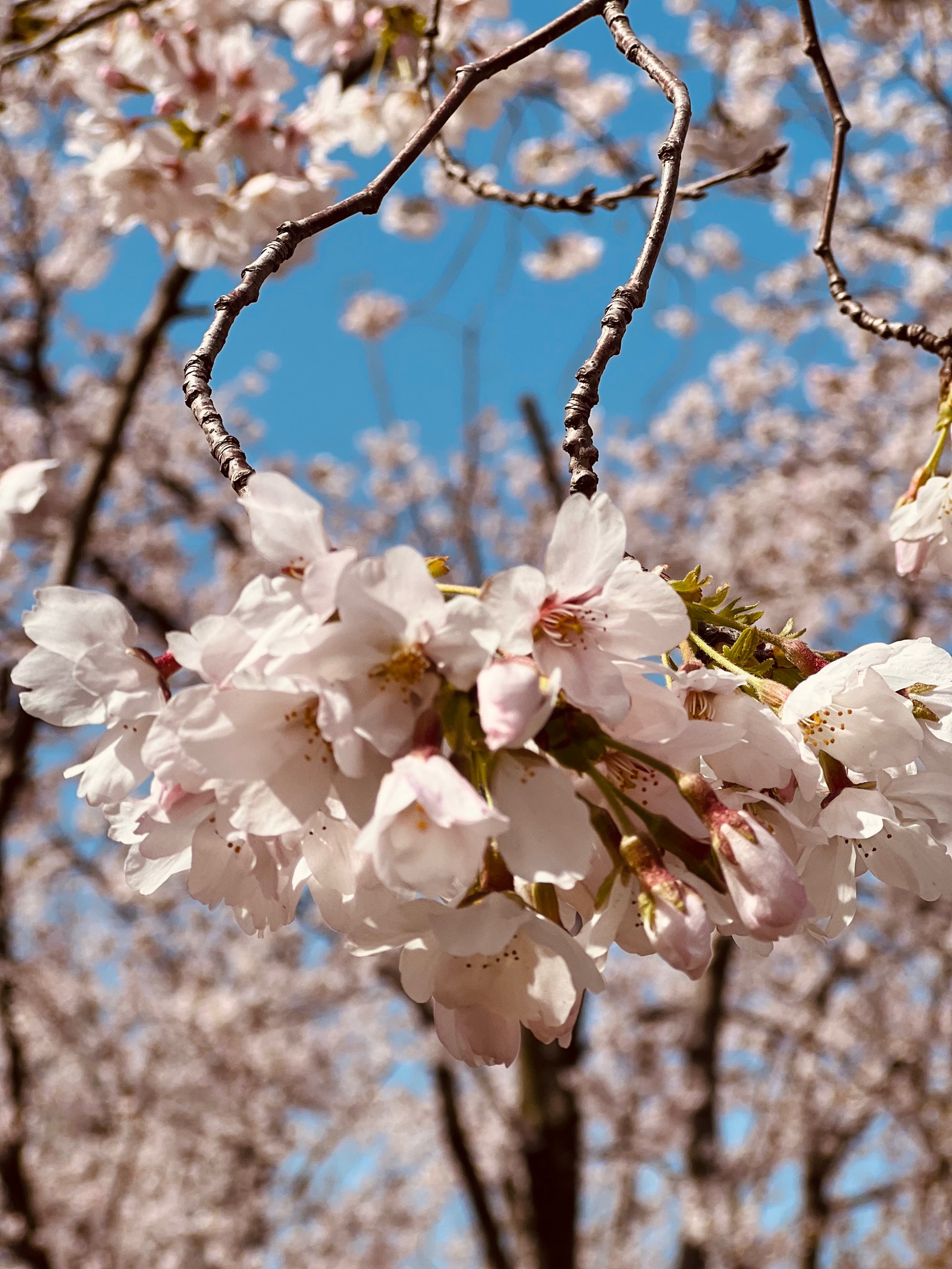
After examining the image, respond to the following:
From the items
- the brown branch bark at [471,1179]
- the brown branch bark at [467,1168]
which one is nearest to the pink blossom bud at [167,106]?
the brown branch bark at [467,1168]

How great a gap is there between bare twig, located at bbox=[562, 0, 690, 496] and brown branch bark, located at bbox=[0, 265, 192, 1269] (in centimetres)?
302

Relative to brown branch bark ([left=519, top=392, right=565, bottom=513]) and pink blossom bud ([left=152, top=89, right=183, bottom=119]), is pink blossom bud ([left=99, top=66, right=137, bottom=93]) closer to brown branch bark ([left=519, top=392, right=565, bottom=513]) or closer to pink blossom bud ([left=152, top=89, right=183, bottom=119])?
pink blossom bud ([left=152, top=89, right=183, bottom=119])

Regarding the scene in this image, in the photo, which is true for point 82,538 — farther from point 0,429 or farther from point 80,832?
point 80,832

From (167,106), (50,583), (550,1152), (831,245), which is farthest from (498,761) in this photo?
(550,1152)

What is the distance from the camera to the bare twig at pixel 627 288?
78 cm

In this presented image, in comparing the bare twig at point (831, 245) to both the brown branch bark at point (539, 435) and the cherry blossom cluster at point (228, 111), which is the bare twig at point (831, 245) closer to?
the cherry blossom cluster at point (228, 111)

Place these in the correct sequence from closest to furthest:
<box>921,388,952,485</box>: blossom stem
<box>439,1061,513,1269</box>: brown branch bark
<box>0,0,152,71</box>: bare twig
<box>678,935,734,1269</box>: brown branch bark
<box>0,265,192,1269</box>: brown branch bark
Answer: <box>921,388,952,485</box>: blossom stem < <box>0,0,152,71</box>: bare twig < <box>0,265,192,1269</box>: brown branch bark < <box>439,1061,513,1269</box>: brown branch bark < <box>678,935,734,1269</box>: brown branch bark

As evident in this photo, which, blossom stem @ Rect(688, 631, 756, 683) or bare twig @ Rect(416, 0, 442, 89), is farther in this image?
bare twig @ Rect(416, 0, 442, 89)

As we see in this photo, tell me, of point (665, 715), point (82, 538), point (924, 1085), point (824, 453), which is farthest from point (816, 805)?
point (824, 453)

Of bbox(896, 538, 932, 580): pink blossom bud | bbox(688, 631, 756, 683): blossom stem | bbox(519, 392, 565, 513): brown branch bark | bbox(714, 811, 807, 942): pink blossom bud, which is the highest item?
bbox(688, 631, 756, 683): blossom stem

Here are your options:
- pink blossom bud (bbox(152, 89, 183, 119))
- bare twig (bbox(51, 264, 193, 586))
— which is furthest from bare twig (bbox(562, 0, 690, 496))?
bare twig (bbox(51, 264, 193, 586))

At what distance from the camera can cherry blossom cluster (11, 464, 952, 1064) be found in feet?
2.13

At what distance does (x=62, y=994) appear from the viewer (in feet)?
30.0

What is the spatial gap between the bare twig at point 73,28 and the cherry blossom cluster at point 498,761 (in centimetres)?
159
